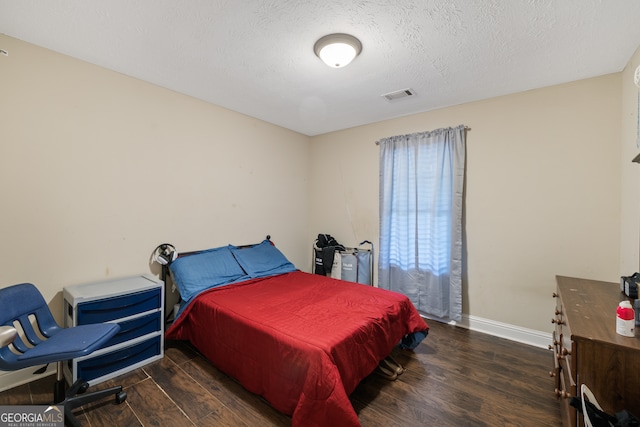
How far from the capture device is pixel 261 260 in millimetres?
3359

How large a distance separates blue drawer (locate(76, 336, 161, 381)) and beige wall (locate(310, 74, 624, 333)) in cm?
322

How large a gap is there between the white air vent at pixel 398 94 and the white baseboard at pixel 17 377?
386 cm

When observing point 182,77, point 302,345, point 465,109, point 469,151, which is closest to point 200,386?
point 302,345

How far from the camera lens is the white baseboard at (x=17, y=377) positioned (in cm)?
191

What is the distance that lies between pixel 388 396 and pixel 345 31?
260 centimetres

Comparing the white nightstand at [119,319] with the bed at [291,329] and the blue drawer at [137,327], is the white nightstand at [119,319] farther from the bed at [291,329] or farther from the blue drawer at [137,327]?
the bed at [291,329]

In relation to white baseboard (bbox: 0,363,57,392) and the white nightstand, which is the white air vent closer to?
the white nightstand

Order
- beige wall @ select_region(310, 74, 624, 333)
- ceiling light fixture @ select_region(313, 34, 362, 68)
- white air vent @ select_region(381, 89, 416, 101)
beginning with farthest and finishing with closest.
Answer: white air vent @ select_region(381, 89, 416, 101) < beige wall @ select_region(310, 74, 624, 333) < ceiling light fixture @ select_region(313, 34, 362, 68)

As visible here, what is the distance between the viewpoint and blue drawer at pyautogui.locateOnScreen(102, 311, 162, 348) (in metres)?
2.08

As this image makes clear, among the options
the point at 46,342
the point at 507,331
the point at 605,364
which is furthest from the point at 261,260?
the point at 605,364

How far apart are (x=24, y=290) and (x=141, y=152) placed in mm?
1406

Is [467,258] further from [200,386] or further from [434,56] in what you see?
[200,386]

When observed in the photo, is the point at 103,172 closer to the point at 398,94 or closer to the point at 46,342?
the point at 46,342

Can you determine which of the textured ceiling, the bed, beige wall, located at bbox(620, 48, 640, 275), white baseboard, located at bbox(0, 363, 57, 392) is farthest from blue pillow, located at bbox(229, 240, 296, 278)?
beige wall, located at bbox(620, 48, 640, 275)
